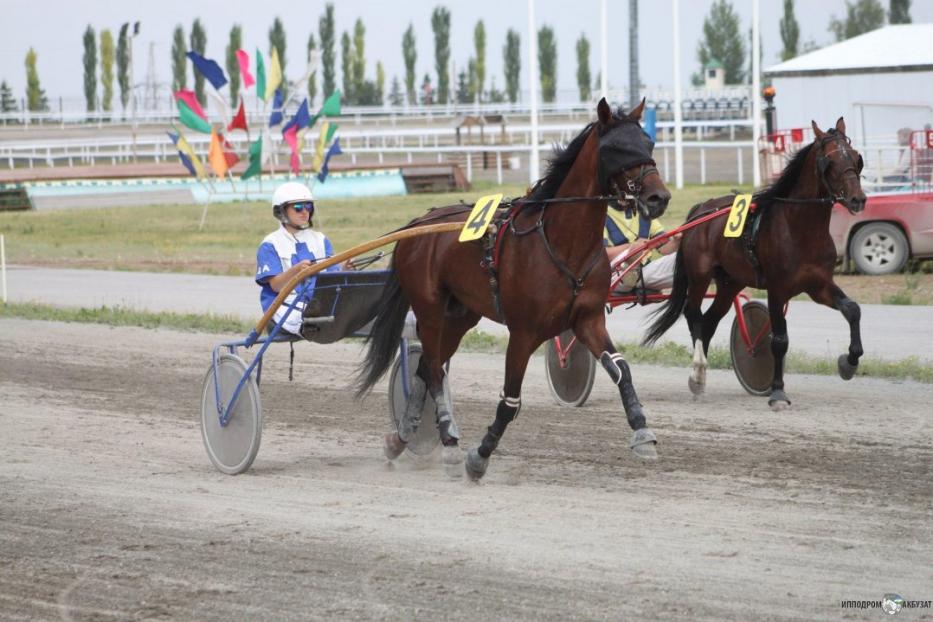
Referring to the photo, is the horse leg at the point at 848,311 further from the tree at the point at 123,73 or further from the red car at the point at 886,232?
the tree at the point at 123,73

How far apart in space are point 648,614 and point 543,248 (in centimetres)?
219

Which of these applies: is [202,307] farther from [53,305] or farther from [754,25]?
[754,25]

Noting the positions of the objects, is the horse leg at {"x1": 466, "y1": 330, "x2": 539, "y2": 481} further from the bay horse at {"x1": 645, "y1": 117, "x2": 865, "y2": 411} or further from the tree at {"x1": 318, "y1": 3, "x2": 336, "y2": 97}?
the tree at {"x1": 318, "y1": 3, "x2": 336, "y2": 97}

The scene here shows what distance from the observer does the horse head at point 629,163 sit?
5.65 metres

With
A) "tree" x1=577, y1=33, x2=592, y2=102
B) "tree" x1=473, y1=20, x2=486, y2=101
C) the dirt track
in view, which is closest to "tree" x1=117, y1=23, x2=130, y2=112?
"tree" x1=473, y1=20, x2=486, y2=101

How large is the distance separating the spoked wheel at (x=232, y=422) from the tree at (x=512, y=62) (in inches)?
2662

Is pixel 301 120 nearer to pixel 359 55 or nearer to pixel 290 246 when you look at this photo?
pixel 290 246

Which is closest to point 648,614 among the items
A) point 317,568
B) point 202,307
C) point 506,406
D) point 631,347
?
point 317,568

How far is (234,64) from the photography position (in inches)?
2756

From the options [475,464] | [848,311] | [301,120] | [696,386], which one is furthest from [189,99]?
[475,464]

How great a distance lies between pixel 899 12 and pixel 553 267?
192ft

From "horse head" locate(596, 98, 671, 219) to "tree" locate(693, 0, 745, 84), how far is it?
7087 centimetres

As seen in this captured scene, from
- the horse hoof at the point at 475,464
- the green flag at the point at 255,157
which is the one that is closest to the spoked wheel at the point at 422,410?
the horse hoof at the point at 475,464

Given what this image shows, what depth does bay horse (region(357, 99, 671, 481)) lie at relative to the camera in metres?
5.84
